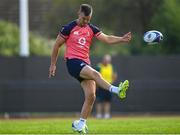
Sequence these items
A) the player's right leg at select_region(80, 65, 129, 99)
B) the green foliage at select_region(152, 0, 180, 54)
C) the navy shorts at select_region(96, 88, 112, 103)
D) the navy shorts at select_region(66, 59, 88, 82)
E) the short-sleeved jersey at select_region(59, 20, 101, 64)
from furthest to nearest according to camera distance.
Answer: the green foliage at select_region(152, 0, 180, 54) < the navy shorts at select_region(96, 88, 112, 103) < the short-sleeved jersey at select_region(59, 20, 101, 64) < the navy shorts at select_region(66, 59, 88, 82) < the player's right leg at select_region(80, 65, 129, 99)

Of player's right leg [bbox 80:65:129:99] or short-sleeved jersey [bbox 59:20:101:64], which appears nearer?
player's right leg [bbox 80:65:129:99]

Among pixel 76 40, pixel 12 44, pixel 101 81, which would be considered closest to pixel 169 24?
pixel 12 44

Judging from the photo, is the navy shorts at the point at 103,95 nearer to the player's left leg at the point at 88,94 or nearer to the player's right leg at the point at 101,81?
the player's left leg at the point at 88,94

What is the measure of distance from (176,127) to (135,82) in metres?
13.8

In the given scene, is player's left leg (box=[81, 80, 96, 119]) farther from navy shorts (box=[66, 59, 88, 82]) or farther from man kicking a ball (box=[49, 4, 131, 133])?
navy shorts (box=[66, 59, 88, 82])

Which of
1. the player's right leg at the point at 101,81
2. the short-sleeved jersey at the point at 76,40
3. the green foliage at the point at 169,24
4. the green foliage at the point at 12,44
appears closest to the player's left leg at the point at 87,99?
the player's right leg at the point at 101,81

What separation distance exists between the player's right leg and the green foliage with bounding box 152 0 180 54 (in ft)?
87.9

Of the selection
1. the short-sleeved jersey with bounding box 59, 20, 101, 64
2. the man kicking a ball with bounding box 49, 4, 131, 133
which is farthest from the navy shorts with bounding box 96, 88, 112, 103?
the short-sleeved jersey with bounding box 59, 20, 101, 64

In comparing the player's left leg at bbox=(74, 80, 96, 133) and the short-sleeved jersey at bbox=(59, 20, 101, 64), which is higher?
the short-sleeved jersey at bbox=(59, 20, 101, 64)

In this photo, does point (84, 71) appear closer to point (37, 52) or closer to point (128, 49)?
point (37, 52)

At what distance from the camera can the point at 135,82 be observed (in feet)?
99.1

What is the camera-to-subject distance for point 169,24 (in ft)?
139

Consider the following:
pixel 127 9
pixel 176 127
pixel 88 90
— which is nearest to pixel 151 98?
pixel 176 127

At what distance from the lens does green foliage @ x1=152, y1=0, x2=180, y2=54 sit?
41.5 metres
